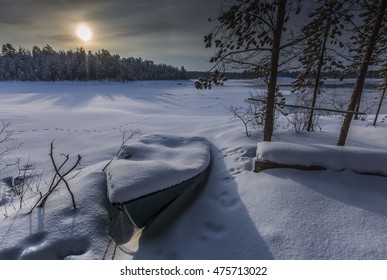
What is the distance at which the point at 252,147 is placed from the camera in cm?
623

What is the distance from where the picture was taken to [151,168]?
368 cm

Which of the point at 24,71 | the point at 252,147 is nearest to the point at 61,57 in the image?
the point at 24,71

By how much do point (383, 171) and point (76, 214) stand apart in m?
5.28

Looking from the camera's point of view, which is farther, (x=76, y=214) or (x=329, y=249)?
(x=76, y=214)

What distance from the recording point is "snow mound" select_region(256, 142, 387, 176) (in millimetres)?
3803

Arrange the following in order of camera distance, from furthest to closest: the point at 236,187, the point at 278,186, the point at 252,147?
the point at 252,147 → the point at 236,187 → the point at 278,186

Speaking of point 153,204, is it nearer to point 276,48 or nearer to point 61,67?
point 276,48

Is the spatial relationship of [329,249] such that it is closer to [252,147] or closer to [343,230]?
[343,230]

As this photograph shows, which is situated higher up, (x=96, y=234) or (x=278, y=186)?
(x=278, y=186)

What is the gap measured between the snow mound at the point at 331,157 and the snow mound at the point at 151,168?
1.52m

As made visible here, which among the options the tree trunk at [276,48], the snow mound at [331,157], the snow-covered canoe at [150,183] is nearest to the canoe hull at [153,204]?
the snow-covered canoe at [150,183]

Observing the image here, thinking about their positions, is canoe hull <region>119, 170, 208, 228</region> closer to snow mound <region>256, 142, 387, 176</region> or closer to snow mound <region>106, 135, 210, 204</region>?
snow mound <region>106, 135, 210, 204</region>

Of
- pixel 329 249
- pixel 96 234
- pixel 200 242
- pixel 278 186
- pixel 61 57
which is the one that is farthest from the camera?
pixel 61 57

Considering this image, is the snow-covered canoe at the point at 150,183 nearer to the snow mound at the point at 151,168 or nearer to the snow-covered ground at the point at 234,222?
the snow mound at the point at 151,168
